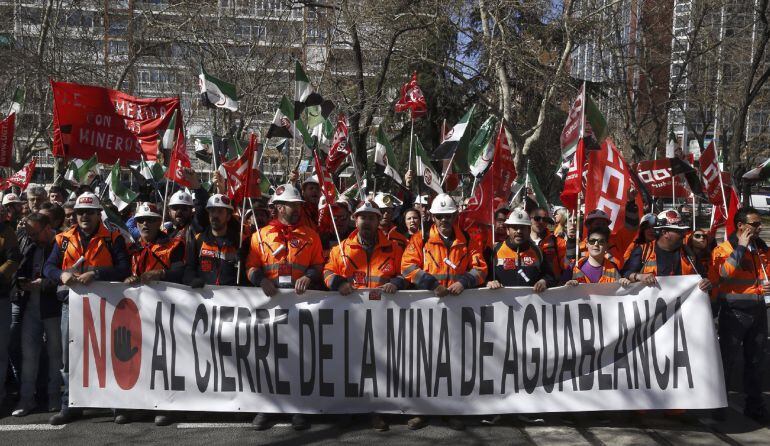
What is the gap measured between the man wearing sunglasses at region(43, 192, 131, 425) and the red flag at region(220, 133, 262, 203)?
123 centimetres

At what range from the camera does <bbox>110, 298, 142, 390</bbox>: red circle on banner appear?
6289mm

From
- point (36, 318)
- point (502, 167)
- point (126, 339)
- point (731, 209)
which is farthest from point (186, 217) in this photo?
point (731, 209)

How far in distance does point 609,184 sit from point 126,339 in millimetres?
4417

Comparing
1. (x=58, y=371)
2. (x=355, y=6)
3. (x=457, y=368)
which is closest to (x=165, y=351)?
(x=58, y=371)

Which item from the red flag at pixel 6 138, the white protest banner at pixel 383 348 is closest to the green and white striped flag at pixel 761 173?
the white protest banner at pixel 383 348

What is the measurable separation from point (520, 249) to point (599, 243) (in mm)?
664

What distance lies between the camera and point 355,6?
54.9 ft

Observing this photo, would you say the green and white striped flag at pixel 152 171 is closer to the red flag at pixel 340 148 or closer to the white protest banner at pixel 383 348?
the red flag at pixel 340 148

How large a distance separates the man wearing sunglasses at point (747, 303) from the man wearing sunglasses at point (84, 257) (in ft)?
16.9

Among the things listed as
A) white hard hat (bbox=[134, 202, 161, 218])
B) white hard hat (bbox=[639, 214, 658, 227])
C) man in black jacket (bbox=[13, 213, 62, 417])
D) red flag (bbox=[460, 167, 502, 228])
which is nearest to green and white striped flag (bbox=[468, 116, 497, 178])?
white hard hat (bbox=[639, 214, 658, 227])

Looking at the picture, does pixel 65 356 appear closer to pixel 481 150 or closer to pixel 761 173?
pixel 481 150

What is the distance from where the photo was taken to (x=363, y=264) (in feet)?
21.1

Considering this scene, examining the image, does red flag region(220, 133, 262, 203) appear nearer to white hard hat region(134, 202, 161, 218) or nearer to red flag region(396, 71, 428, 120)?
white hard hat region(134, 202, 161, 218)

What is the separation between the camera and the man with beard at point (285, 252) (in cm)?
637
